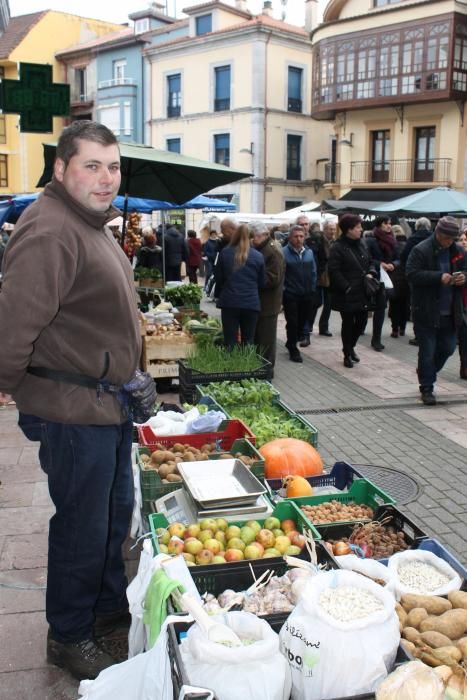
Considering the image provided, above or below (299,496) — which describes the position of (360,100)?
above

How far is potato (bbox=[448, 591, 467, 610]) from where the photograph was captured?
2.85 m

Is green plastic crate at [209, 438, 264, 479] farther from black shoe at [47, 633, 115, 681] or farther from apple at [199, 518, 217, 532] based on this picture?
black shoe at [47, 633, 115, 681]

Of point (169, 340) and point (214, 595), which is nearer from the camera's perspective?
point (214, 595)

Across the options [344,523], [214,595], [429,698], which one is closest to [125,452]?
[214,595]

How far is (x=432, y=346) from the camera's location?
7.59 m

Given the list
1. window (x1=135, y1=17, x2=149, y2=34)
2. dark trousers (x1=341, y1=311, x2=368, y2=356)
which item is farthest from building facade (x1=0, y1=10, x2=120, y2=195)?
dark trousers (x1=341, y1=311, x2=368, y2=356)

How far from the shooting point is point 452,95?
29.1m

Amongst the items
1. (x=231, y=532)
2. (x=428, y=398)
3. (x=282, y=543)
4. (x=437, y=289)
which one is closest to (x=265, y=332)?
(x=428, y=398)

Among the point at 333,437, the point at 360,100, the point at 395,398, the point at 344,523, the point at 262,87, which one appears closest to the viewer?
the point at 344,523

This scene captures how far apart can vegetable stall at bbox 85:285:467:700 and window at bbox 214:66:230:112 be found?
3475 cm

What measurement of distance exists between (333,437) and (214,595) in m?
3.73

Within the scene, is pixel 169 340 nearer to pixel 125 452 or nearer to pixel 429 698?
pixel 125 452

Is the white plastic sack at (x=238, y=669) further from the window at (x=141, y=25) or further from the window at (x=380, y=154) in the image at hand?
the window at (x=141, y=25)

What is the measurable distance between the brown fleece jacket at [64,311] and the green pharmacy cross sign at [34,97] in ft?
14.2
